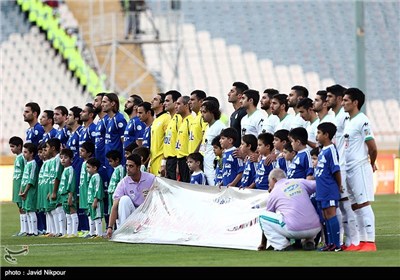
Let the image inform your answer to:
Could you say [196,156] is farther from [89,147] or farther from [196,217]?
[89,147]

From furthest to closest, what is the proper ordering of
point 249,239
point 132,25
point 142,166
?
1. point 132,25
2. point 142,166
3. point 249,239

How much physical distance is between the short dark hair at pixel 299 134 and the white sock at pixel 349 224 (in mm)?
897

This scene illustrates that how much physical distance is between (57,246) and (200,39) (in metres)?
30.2

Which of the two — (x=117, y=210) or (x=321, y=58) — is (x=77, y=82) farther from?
(x=117, y=210)

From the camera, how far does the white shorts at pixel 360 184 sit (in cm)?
1309

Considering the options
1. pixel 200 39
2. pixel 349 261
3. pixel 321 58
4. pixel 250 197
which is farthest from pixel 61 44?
pixel 349 261

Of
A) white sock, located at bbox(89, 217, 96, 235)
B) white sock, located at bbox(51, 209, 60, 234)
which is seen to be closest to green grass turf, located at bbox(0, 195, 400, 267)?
white sock, located at bbox(89, 217, 96, 235)

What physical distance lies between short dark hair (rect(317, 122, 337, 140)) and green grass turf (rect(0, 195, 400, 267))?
4.61 ft

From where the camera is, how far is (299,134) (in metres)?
13.5

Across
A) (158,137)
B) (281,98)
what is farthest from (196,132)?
(281,98)

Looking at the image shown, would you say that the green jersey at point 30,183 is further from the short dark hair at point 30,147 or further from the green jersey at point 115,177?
the green jersey at point 115,177

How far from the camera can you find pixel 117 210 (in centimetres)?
1538

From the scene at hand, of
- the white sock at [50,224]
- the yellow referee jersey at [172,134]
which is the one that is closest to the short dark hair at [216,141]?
the yellow referee jersey at [172,134]
